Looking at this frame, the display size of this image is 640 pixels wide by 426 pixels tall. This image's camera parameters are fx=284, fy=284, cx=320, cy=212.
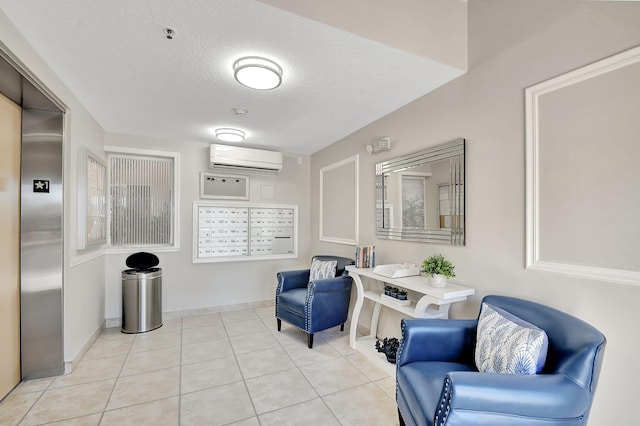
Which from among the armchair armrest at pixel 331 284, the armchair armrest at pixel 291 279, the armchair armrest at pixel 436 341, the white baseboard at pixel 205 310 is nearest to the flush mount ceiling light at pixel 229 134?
the armchair armrest at pixel 291 279

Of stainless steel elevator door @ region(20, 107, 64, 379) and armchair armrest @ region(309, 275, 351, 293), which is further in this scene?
armchair armrest @ region(309, 275, 351, 293)

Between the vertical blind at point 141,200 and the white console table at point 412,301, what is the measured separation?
8.56ft

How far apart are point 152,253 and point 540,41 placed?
4.29 meters

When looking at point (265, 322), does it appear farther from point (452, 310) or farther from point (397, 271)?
point (452, 310)

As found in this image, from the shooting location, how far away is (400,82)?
7.54 ft

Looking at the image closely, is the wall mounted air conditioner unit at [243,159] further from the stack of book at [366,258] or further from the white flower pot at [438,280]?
the white flower pot at [438,280]

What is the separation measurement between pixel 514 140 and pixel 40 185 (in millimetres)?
3545

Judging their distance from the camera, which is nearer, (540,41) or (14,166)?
(540,41)

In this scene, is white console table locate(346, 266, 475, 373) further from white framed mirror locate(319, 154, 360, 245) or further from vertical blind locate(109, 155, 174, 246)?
vertical blind locate(109, 155, 174, 246)

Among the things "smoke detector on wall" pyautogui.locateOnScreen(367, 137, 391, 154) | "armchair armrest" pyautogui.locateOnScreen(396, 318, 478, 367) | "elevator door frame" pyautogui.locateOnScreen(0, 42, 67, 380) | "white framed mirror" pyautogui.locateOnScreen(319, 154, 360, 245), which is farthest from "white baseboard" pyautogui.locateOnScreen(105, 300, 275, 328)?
"armchair armrest" pyautogui.locateOnScreen(396, 318, 478, 367)

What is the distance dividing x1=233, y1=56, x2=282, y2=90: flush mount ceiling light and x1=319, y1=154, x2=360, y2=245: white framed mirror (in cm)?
164

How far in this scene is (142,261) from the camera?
11.5 ft

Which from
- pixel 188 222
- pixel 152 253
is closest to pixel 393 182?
pixel 188 222

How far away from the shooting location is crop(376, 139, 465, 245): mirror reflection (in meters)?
2.24
